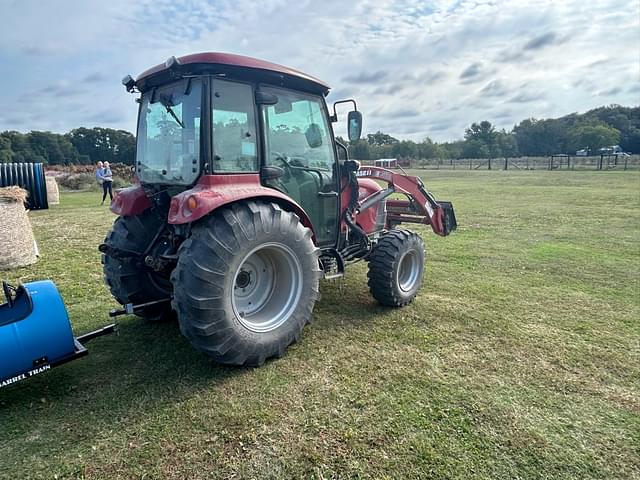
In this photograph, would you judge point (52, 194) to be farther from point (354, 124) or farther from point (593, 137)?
point (593, 137)

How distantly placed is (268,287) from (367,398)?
1247mm

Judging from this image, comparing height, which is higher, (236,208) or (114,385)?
(236,208)

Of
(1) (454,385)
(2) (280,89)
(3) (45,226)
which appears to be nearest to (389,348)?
(1) (454,385)

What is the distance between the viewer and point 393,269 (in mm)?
4387

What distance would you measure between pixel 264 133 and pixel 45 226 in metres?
9.21

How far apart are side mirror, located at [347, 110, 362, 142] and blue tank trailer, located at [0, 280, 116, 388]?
2882 millimetres

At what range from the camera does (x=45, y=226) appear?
1038 centimetres

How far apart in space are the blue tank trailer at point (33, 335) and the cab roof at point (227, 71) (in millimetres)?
1774

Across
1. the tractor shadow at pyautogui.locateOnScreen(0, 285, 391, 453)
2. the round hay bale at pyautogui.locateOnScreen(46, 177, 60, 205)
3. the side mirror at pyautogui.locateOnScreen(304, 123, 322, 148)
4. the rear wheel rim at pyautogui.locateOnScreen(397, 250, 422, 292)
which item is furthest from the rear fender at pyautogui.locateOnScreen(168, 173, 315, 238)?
the round hay bale at pyautogui.locateOnScreen(46, 177, 60, 205)

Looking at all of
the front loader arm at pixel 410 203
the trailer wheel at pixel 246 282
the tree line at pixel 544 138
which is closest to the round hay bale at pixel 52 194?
the front loader arm at pixel 410 203

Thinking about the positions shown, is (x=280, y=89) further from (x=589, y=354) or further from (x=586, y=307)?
(x=586, y=307)

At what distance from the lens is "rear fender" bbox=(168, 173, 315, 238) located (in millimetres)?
2898

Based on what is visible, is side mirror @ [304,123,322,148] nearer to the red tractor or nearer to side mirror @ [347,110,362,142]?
the red tractor

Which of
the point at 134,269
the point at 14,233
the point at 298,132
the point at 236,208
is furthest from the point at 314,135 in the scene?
the point at 14,233
